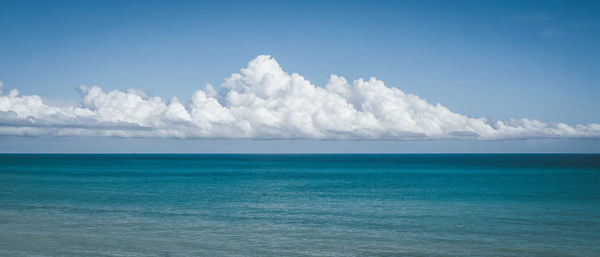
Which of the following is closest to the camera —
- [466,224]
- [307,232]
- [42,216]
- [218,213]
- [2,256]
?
[2,256]

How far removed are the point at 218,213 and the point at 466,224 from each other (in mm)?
19230

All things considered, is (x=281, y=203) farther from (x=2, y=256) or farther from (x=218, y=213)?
(x=2, y=256)

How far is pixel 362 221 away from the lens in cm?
3556

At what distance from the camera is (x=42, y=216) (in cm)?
3678

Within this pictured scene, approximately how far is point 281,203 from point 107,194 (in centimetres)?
2146

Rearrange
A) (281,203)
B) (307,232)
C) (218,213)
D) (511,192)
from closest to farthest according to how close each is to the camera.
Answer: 1. (307,232)
2. (218,213)
3. (281,203)
4. (511,192)

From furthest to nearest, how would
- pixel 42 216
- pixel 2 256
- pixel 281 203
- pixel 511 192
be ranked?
pixel 511 192
pixel 281 203
pixel 42 216
pixel 2 256

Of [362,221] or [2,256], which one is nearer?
[2,256]

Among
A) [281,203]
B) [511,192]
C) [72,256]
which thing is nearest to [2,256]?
[72,256]

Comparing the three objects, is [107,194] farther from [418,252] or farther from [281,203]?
[418,252]

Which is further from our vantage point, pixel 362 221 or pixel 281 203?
pixel 281 203

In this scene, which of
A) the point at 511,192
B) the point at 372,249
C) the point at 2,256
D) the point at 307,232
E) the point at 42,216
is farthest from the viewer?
the point at 511,192

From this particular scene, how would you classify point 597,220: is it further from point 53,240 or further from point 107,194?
point 107,194

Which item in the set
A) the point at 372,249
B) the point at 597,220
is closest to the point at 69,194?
the point at 372,249
